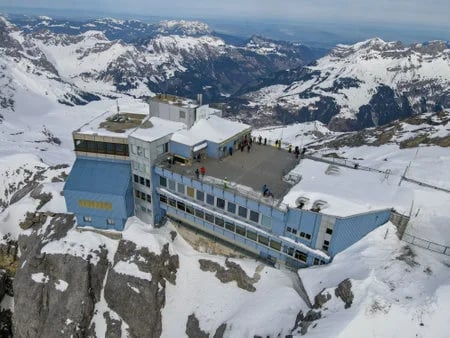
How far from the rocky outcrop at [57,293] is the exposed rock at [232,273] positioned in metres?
14.7

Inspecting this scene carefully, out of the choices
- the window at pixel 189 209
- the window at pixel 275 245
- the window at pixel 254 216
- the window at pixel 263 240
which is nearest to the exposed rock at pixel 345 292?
the window at pixel 275 245

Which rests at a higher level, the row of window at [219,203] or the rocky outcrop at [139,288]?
the row of window at [219,203]

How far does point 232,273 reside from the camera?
45094 mm

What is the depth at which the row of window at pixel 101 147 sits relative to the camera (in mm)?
47188

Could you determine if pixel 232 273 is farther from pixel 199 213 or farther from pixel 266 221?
pixel 266 221

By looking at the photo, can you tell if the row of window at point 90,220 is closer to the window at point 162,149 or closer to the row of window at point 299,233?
the window at point 162,149

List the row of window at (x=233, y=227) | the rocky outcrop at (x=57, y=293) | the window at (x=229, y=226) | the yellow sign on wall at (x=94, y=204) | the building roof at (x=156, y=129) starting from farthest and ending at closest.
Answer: the yellow sign on wall at (x=94, y=204) < the building roof at (x=156, y=129) < the rocky outcrop at (x=57, y=293) < the window at (x=229, y=226) < the row of window at (x=233, y=227)

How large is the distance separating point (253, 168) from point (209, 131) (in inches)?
374

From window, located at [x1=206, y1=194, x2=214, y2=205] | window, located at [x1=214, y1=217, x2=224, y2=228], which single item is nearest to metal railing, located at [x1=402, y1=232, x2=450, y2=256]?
window, located at [x1=214, y1=217, x2=224, y2=228]

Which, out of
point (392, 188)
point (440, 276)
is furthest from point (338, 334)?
point (392, 188)

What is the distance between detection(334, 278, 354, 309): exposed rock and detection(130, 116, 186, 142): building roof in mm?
28903

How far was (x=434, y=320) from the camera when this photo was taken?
2698cm

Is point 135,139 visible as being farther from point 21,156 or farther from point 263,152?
point 21,156

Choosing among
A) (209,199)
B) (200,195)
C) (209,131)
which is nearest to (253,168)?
(209,199)
